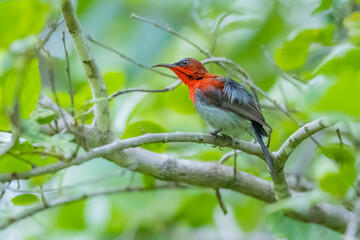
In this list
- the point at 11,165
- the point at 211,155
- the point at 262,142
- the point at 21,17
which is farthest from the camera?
the point at 211,155

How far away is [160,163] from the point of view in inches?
141

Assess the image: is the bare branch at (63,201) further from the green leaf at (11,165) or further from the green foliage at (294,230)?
the green foliage at (294,230)

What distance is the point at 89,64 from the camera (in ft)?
10.1

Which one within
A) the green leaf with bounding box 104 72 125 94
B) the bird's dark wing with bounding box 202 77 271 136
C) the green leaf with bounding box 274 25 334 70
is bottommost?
the bird's dark wing with bounding box 202 77 271 136

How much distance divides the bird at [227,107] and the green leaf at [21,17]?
2014 mm

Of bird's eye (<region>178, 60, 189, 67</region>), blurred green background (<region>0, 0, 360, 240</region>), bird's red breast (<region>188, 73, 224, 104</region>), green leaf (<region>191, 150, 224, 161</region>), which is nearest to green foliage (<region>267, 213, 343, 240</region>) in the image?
blurred green background (<region>0, 0, 360, 240</region>)

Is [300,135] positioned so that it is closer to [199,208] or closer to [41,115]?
[41,115]

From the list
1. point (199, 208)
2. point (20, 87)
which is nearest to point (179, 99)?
point (199, 208)

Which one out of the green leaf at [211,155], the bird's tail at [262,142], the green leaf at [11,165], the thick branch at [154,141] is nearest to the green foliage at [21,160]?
the green leaf at [11,165]

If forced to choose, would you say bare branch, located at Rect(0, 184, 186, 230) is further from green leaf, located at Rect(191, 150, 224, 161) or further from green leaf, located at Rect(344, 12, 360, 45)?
green leaf, located at Rect(344, 12, 360, 45)

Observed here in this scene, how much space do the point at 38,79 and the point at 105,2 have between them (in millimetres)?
3303

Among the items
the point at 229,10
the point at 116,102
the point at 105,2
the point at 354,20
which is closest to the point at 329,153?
the point at 354,20

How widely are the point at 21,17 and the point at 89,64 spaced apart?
1.24m

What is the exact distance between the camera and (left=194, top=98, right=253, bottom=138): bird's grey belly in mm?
3770
